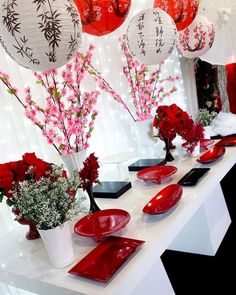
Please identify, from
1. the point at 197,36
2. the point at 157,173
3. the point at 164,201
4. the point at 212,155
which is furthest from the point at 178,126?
the point at 197,36

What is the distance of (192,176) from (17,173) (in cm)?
82

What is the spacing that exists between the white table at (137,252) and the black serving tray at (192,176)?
1.2 inches

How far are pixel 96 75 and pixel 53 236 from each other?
1354mm

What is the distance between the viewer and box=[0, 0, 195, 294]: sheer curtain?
142 centimetres

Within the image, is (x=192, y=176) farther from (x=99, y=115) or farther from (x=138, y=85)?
(x=138, y=85)

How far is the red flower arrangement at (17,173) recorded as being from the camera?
3.15ft

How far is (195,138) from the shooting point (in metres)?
1.67

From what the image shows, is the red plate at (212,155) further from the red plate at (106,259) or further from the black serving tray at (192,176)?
the red plate at (106,259)

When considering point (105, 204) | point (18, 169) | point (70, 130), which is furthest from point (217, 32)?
point (18, 169)

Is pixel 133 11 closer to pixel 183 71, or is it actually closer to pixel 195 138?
pixel 183 71

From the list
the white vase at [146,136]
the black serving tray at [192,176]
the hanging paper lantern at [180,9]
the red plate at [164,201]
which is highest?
the hanging paper lantern at [180,9]

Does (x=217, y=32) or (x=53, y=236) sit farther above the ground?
(x=217, y=32)

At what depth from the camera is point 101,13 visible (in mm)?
1220

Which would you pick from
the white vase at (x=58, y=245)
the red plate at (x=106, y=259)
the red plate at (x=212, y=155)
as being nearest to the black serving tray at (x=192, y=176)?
the red plate at (x=212, y=155)
